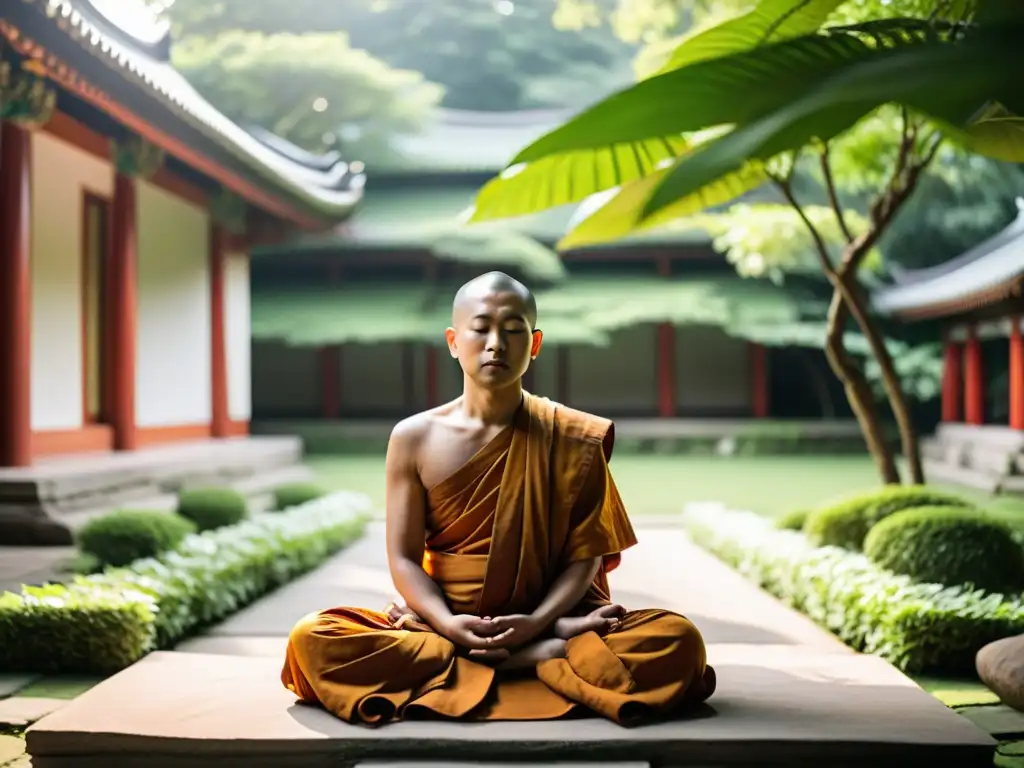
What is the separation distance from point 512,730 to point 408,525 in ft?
2.12

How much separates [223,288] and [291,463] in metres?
2.45

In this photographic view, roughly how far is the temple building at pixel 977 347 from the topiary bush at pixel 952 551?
6.67 meters

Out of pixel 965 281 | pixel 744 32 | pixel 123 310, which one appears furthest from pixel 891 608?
pixel 965 281

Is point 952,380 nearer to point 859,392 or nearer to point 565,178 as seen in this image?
point 859,392

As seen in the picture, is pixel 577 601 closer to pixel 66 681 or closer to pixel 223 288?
pixel 66 681

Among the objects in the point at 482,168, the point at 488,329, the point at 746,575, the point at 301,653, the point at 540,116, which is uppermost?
the point at 540,116

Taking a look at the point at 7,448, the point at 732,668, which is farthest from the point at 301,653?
the point at 7,448

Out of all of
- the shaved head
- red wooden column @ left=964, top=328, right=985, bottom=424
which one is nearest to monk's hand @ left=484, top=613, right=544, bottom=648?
the shaved head

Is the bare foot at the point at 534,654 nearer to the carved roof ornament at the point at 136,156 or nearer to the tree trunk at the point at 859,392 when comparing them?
the tree trunk at the point at 859,392

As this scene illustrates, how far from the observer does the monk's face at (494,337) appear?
2730mm

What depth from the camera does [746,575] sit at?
5848mm

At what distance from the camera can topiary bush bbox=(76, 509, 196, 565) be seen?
5.48m

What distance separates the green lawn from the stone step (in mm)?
6694

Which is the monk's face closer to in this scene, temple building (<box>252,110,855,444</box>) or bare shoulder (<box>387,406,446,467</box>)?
bare shoulder (<box>387,406,446,467</box>)
